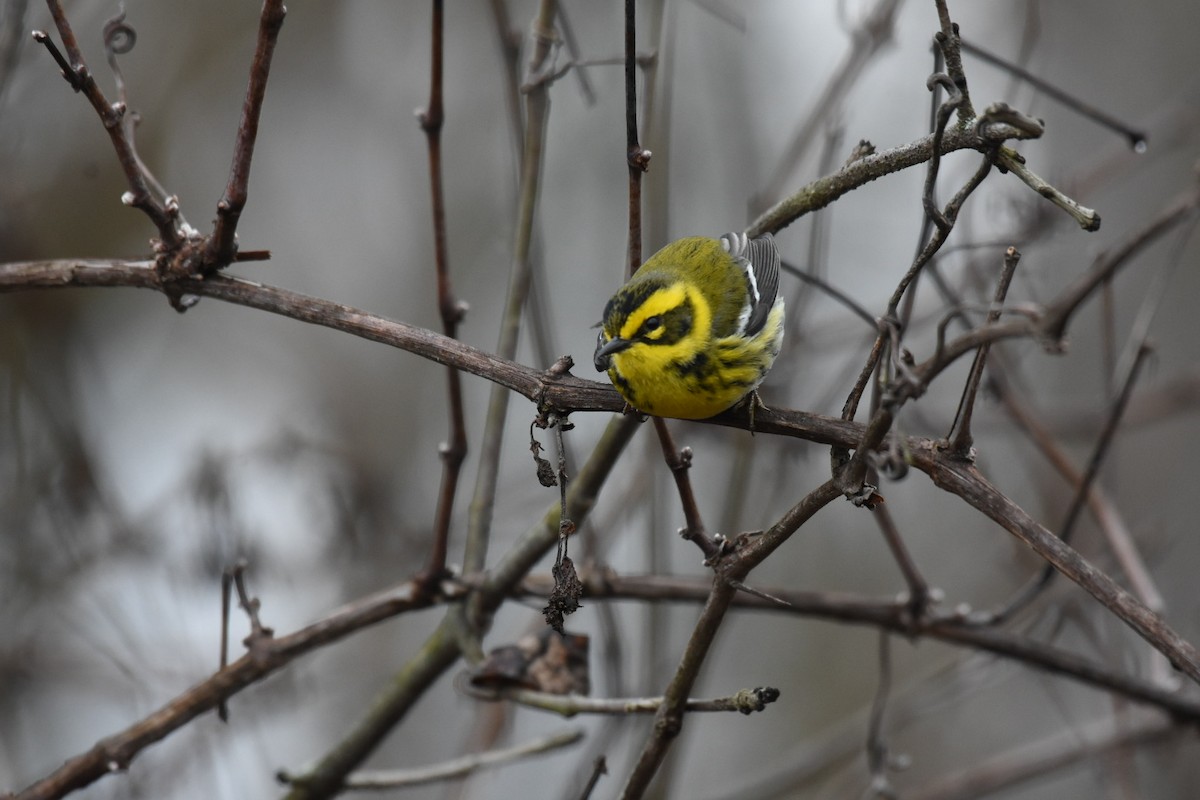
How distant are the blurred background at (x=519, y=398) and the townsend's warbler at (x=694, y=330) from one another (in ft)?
0.89

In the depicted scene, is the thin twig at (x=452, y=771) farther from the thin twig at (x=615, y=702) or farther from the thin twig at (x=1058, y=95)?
the thin twig at (x=1058, y=95)

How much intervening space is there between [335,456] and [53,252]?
5.66 feet

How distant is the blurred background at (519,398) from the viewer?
3.56m

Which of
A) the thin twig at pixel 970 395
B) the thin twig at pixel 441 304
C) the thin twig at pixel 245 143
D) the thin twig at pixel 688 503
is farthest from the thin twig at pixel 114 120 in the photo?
the thin twig at pixel 970 395

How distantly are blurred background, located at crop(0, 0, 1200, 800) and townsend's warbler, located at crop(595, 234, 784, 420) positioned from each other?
272mm

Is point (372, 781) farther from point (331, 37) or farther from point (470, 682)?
point (331, 37)

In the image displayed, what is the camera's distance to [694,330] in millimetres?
2543

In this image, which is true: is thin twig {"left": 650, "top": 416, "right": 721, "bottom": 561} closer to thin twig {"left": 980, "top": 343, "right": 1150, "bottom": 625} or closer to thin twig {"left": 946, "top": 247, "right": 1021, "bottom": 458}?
thin twig {"left": 946, "top": 247, "right": 1021, "bottom": 458}

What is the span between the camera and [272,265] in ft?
22.7

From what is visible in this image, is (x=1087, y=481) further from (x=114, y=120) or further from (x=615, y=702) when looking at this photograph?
(x=114, y=120)

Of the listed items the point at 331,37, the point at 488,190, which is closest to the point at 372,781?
the point at 488,190

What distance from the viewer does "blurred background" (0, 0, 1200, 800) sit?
356cm

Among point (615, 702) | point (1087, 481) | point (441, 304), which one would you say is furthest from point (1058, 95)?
point (615, 702)

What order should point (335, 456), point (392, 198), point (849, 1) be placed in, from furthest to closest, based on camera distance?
1. point (392, 198)
2. point (335, 456)
3. point (849, 1)
